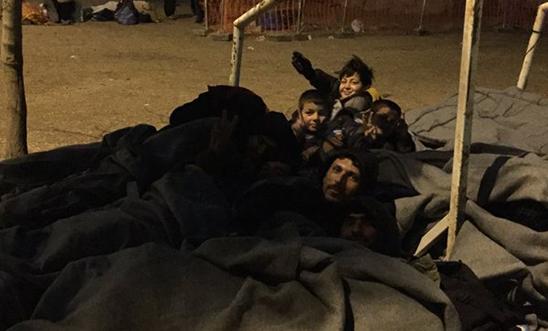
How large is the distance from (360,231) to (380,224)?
0.28 ft

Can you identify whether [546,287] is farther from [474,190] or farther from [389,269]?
[389,269]

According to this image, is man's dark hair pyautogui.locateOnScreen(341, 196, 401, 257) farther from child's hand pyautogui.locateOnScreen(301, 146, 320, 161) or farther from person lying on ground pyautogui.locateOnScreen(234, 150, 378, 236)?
child's hand pyautogui.locateOnScreen(301, 146, 320, 161)

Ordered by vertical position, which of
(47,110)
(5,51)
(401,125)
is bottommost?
(47,110)

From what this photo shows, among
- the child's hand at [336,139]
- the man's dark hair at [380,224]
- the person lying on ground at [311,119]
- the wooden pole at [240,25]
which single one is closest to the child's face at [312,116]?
the person lying on ground at [311,119]

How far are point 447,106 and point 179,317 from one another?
3624 mm

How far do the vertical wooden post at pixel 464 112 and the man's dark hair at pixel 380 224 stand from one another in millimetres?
238

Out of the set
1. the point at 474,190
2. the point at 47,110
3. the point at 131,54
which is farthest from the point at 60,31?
the point at 474,190

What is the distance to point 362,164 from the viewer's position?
3.53 meters

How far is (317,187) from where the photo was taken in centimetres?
354

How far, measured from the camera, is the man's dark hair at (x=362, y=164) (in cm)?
354

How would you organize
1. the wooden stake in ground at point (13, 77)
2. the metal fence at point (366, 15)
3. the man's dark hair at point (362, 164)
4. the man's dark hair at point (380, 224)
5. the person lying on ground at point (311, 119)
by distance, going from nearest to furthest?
the man's dark hair at point (380, 224), the man's dark hair at point (362, 164), the person lying on ground at point (311, 119), the wooden stake in ground at point (13, 77), the metal fence at point (366, 15)

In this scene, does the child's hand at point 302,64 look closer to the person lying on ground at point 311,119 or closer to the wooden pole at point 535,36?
the person lying on ground at point 311,119

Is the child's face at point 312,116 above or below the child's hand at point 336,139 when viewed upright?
above

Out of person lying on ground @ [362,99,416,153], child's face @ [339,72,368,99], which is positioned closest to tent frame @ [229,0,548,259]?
person lying on ground @ [362,99,416,153]
